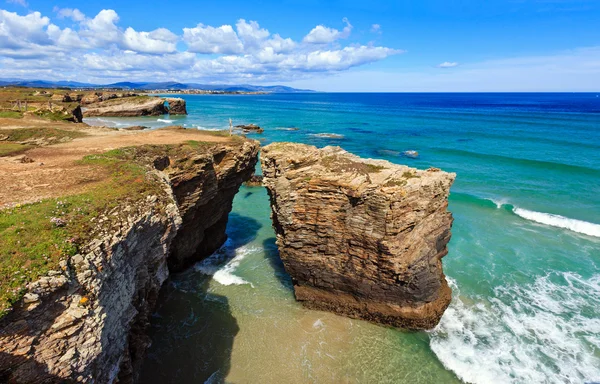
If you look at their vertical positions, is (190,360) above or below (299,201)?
below

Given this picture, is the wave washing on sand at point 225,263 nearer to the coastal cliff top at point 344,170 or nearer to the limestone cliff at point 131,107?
the coastal cliff top at point 344,170

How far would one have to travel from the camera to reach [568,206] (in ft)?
102

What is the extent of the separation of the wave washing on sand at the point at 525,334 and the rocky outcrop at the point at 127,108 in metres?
103

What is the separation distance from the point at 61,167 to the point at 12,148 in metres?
7.24

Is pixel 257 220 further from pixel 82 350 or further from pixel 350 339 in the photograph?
pixel 82 350

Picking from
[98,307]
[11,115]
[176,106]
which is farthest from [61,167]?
[176,106]

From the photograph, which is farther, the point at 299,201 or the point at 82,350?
the point at 299,201

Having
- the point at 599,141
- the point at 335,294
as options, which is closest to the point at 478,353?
the point at 335,294

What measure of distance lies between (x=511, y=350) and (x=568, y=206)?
24.0 m

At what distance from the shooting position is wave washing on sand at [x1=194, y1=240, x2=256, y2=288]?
20266mm

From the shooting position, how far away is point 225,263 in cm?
2223

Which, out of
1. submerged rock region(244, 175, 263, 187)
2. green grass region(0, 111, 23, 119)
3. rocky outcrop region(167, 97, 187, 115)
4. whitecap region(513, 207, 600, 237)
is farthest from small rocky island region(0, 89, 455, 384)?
rocky outcrop region(167, 97, 187, 115)

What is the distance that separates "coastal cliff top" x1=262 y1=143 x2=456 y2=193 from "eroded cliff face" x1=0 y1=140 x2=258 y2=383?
5.83m

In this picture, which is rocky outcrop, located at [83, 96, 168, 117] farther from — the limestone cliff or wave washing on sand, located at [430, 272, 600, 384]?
wave washing on sand, located at [430, 272, 600, 384]
